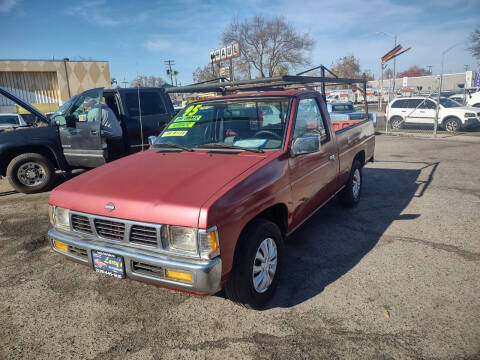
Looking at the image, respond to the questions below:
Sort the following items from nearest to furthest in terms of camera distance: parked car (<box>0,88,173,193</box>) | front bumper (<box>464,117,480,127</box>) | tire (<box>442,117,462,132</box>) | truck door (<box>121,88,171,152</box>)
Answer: parked car (<box>0,88,173,193</box>) < truck door (<box>121,88,171,152</box>) < front bumper (<box>464,117,480,127</box>) < tire (<box>442,117,462,132</box>)

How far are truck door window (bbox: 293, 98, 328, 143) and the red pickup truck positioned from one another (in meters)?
0.02

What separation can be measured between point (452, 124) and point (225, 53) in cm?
2839

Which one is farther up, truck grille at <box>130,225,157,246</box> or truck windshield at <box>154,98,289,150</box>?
truck windshield at <box>154,98,289,150</box>

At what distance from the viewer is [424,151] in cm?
1077

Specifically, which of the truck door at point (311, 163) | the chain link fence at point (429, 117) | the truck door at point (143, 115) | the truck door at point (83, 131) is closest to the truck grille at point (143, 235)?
the truck door at point (311, 163)

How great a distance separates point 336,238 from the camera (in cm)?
434

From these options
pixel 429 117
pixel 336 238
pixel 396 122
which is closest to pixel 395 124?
pixel 396 122

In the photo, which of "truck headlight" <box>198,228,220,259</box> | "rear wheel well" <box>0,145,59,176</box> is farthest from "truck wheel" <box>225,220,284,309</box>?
"rear wheel well" <box>0,145,59,176</box>

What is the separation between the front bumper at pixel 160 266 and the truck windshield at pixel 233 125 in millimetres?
1412

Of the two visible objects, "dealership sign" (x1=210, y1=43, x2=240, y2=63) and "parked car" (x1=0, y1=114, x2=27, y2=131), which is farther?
"dealership sign" (x1=210, y1=43, x2=240, y2=63)

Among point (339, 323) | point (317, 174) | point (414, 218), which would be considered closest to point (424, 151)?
point (414, 218)

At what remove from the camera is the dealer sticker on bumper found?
254cm

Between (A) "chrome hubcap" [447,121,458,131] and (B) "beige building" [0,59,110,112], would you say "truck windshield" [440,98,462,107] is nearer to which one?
(A) "chrome hubcap" [447,121,458,131]

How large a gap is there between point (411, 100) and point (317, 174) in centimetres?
1554
